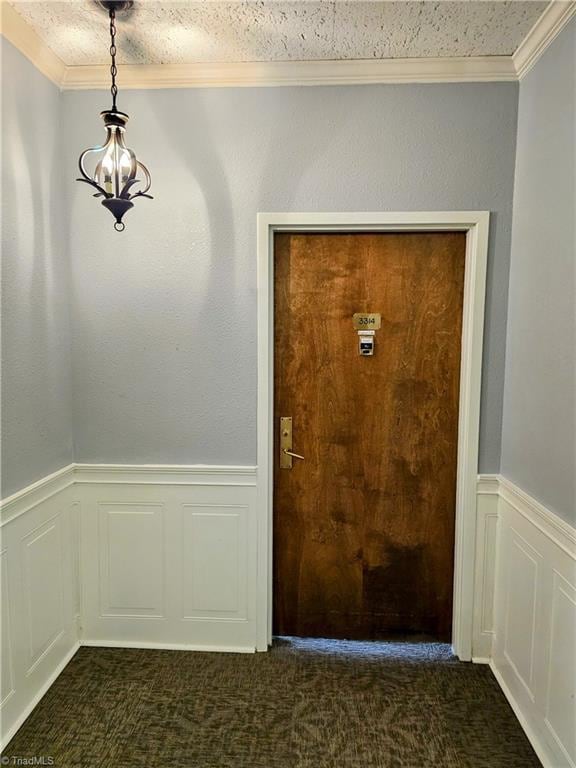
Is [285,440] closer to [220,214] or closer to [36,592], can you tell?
[220,214]

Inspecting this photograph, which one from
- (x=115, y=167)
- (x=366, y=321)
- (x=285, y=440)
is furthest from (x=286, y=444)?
(x=115, y=167)

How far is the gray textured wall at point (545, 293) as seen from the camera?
1571 mm

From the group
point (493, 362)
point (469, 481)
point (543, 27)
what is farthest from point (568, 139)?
point (469, 481)

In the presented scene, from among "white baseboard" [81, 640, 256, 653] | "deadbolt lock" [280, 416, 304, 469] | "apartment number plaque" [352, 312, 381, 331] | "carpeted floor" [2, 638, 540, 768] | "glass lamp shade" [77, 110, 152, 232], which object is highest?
"glass lamp shade" [77, 110, 152, 232]

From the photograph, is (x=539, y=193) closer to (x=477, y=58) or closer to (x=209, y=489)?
(x=477, y=58)

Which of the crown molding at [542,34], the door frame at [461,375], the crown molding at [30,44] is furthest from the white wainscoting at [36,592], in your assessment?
the crown molding at [542,34]

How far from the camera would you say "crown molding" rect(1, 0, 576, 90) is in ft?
6.31

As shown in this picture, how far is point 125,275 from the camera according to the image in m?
2.11

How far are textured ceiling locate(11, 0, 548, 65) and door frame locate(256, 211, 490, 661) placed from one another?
2.07ft

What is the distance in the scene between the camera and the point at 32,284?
6.17 feet

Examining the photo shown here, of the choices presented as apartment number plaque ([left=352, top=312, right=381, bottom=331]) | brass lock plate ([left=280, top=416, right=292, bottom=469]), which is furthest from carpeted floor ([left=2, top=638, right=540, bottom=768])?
apartment number plaque ([left=352, top=312, right=381, bottom=331])

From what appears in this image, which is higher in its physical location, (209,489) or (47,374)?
(47,374)

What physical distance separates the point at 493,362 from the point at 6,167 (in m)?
A: 2.12

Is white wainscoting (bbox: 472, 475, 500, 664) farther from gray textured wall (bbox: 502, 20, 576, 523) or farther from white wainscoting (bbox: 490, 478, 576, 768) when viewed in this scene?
gray textured wall (bbox: 502, 20, 576, 523)
